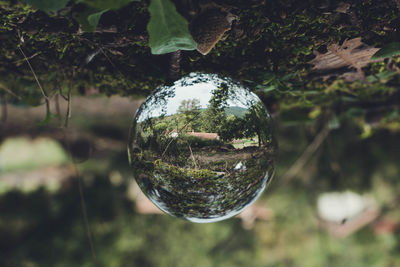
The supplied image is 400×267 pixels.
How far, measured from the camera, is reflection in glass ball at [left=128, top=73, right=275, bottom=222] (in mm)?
366

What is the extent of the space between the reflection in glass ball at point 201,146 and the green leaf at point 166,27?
9 cm

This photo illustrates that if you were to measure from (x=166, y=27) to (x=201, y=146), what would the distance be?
0.52 feet

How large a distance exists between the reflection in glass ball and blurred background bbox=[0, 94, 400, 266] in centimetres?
108

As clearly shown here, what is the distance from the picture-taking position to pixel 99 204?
1789mm

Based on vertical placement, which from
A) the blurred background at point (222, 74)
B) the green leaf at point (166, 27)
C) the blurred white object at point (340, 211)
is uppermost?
the green leaf at point (166, 27)

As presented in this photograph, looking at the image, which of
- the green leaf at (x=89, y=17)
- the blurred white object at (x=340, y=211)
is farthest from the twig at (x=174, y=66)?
the blurred white object at (x=340, y=211)

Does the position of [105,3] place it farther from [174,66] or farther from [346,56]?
[346,56]

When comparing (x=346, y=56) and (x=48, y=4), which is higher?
(x=48, y=4)

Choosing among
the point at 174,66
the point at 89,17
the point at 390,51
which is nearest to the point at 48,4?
the point at 89,17

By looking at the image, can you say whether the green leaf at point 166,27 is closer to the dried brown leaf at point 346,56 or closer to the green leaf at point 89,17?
the green leaf at point 89,17

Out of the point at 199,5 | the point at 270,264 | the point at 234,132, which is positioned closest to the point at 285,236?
the point at 270,264

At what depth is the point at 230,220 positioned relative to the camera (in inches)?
76.2

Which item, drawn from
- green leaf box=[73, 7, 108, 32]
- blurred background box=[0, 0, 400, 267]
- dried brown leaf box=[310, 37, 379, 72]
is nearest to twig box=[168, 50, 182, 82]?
blurred background box=[0, 0, 400, 267]

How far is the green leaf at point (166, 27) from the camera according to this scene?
28 cm
